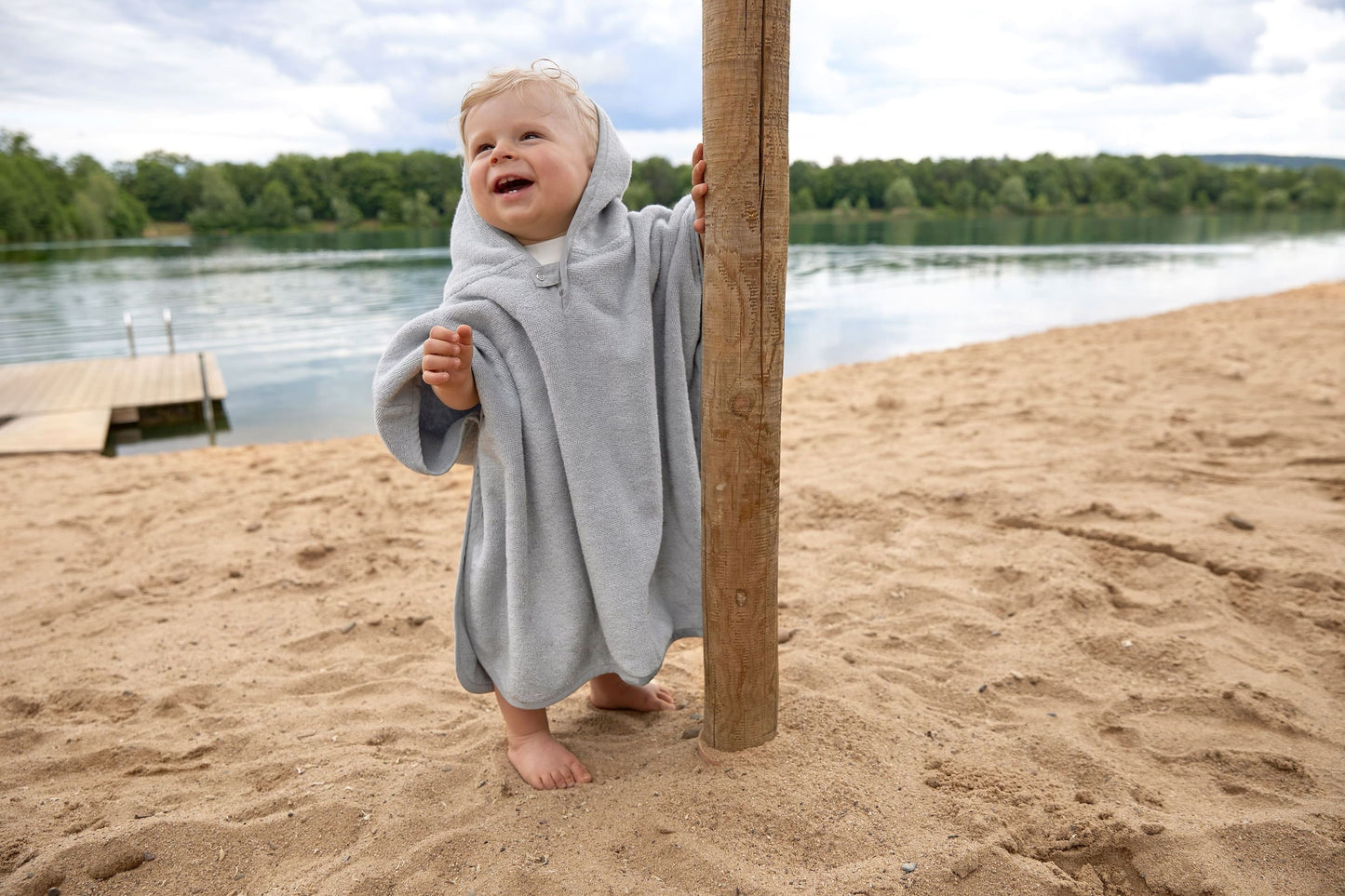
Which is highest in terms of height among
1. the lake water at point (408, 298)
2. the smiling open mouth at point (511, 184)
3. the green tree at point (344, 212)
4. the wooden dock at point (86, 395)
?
the green tree at point (344, 212)

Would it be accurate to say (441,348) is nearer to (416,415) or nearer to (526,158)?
(416,415)

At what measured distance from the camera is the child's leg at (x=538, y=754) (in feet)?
7.14

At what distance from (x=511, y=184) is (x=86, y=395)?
33.7ft

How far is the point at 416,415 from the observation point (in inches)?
76.5

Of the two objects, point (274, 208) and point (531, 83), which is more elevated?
point (274, 208)

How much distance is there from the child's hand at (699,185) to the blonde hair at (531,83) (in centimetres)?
28

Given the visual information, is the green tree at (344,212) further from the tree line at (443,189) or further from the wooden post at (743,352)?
the wooden post at (743,352)

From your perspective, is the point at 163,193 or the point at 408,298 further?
the point at 163,193

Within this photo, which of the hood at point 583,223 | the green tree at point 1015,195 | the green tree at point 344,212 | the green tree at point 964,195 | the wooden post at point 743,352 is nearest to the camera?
the wooden post at point 743,352

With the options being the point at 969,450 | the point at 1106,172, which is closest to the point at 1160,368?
the point at 969,450

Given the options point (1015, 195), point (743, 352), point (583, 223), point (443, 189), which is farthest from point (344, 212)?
point (743, 352)

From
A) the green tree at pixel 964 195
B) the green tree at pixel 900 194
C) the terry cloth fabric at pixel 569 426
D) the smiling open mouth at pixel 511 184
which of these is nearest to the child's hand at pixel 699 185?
the terry cloth fabric at pixel 569 426

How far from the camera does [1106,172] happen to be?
237 feet

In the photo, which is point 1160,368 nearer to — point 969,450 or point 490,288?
point 969,450
